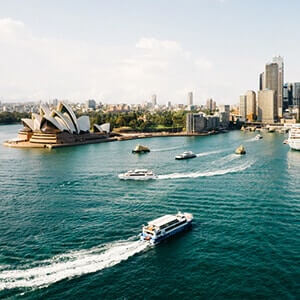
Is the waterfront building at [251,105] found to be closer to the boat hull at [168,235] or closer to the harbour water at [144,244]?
the harbour water at [144,244]

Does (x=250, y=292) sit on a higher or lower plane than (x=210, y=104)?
lower

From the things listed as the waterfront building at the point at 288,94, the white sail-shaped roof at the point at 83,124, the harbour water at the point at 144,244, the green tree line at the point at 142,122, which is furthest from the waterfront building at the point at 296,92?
the harbour water at the point at 144,244

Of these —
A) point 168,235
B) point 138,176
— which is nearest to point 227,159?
point 138,176

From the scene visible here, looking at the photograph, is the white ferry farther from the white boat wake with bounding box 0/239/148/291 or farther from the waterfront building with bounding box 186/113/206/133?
the waterfront building with bounding box 186/113/206/133

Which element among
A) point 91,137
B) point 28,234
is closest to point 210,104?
point 91,137

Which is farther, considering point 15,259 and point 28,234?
point 28,234

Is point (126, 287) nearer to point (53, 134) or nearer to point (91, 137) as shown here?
point (53, 134)

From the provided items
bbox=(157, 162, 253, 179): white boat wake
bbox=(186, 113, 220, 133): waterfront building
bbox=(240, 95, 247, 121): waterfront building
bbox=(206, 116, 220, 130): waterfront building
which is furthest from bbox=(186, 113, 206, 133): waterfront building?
bbox=(240, 95, 247, 121): waterfront building
